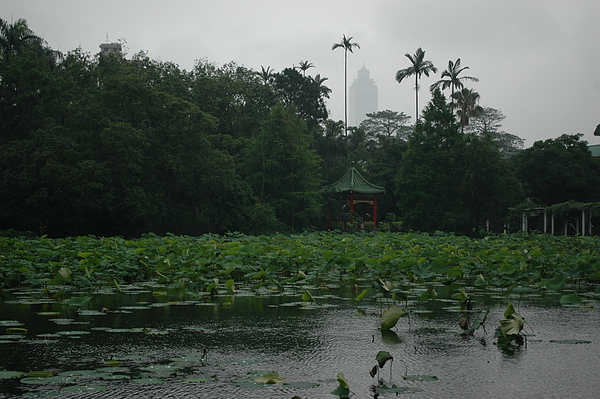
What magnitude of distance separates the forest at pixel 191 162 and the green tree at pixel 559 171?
0.07 metres

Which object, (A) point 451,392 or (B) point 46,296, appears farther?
(B) point 46,296

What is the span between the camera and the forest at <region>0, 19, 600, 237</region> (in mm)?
19656

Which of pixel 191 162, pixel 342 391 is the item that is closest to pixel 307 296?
pixel 342 391

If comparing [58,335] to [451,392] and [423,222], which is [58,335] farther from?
[423,222]

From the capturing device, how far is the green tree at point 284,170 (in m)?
27.0

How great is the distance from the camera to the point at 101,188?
19.1 metres

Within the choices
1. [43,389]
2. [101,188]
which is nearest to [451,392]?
[43,389]

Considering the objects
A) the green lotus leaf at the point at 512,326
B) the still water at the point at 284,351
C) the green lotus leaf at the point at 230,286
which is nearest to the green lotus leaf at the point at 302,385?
the still water at the point at 284,351

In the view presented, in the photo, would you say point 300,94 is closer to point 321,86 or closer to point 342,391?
point 321,86

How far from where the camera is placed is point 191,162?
72.5ft

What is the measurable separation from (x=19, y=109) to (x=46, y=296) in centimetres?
1949

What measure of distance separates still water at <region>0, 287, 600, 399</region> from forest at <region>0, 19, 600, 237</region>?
51.5 feet

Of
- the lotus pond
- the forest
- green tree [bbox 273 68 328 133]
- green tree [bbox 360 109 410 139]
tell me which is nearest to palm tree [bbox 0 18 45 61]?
the forest

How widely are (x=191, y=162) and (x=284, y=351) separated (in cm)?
1958
